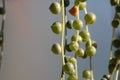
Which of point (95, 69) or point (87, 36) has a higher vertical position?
point (87, 36)

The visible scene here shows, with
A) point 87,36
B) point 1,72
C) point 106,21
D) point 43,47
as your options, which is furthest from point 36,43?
point 87,36

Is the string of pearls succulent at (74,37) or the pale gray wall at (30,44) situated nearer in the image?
the string of pearls succulent at (74,37)

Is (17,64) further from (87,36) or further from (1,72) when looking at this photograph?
(87,36)

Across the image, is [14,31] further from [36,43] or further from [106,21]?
[106,21]

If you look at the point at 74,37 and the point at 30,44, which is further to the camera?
the point at 30,44

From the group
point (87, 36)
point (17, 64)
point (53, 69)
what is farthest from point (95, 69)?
point (87, 36)

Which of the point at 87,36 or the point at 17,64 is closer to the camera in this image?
the point at 87,36

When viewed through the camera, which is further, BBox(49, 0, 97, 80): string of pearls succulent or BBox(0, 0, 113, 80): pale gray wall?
BBox(0, 0, 113, 80): pale gray wall
